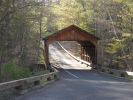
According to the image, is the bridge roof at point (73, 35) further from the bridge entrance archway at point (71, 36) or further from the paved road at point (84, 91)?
the paved road at point (84, 91)

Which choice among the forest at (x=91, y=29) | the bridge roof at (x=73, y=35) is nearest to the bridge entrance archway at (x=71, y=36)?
the bridge roof at (x=73, y=35)

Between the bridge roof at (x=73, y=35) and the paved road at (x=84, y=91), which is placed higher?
the bridge roof at (x=73, y=35)

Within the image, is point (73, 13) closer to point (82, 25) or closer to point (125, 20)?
point (82, 25)

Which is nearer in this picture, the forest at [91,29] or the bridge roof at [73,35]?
the forest at [91,29]

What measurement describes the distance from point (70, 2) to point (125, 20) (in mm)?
18954

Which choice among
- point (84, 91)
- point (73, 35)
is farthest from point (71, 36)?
point (84, 91)

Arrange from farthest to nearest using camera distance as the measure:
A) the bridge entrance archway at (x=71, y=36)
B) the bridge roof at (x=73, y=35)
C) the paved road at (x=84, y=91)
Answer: the bridge roof at (x=73, y=35), the bridge entrance archway at (x=71, y=36), the paved road at (x=84, y=91)

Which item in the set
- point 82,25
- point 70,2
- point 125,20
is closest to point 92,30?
point 82,25

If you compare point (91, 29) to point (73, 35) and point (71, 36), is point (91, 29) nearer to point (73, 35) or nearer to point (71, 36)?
point (73, 35)

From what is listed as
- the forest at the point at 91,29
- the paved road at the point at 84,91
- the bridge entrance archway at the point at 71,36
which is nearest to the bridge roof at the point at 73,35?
the bridge entrance archway at the point at 71,36

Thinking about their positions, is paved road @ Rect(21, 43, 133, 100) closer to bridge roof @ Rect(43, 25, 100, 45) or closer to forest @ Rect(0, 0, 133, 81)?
forest @ Rect(0, 0, 133, 81)

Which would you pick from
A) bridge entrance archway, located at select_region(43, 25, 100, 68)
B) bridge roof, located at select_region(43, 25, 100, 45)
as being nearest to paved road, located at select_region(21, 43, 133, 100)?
bridge entrance archway, located at select_region(43, 25, 100, 68)

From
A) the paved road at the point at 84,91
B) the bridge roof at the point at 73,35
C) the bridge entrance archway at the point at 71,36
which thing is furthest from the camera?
the bridge roof at the point at 73,35

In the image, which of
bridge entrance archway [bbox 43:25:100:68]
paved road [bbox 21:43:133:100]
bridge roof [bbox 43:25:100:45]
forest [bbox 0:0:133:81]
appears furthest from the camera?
bridge roof [bbox 43:25:100:45]
